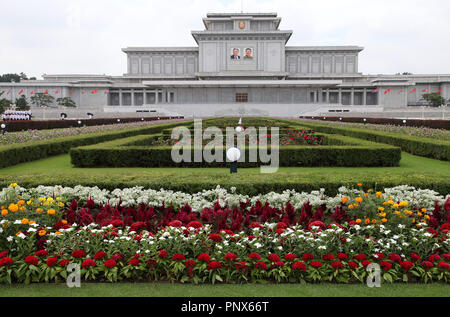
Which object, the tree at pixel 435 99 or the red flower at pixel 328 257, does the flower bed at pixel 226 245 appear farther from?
the tree at pixel 435 99

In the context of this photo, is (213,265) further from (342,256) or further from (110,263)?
(342,256)

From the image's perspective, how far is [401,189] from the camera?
5488 millimetres

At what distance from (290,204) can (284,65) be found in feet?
183

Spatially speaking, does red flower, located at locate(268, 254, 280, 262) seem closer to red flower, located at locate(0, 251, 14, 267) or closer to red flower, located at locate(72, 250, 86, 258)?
red flower, located at locate(72, 250, 86, 258)

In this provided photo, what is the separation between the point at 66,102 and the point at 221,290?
177 feet

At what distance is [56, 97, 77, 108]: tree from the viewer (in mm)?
51344

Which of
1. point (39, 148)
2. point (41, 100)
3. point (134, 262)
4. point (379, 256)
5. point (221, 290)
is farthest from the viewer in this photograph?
point (41, 100)

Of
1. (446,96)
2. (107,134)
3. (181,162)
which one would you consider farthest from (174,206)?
(446,96)

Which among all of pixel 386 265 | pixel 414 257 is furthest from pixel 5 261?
pixel 414 257

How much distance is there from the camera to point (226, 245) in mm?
3705

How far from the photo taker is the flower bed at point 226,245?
350 cm

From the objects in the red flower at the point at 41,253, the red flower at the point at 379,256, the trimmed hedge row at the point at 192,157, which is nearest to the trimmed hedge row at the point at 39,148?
the trimmed hedge row at the point at 192,157
